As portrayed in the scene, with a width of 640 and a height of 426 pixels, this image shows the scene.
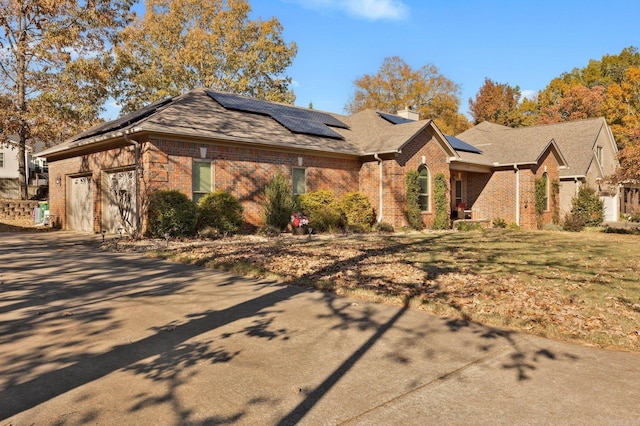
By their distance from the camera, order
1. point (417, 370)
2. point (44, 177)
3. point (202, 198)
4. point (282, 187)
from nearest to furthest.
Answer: point (417, 370), point (202, 198), point (282, 187), point (44, 177)

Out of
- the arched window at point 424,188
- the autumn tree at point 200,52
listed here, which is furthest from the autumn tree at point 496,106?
the arched window at point 424,188

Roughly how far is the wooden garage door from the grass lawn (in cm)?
825

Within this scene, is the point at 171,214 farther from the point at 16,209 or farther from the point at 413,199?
the point at 16,209

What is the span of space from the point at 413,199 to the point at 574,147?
59.0ft

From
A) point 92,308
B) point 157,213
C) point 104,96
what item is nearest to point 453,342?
point 92,308

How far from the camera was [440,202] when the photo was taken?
72.4ft

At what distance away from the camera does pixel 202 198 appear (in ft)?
52.0

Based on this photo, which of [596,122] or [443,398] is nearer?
[443,398]

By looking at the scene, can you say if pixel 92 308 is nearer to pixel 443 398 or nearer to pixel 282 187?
pixel 443 398

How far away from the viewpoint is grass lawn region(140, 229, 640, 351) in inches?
227

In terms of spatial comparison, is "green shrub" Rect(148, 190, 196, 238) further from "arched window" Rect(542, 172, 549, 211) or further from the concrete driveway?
"arched window" Rect(542, 172, 549, 211)

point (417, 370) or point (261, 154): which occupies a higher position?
point (261, 154)

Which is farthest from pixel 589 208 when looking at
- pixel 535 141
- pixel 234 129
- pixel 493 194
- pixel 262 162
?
pixel 234 129

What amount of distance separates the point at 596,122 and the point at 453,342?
34792 millimetres
